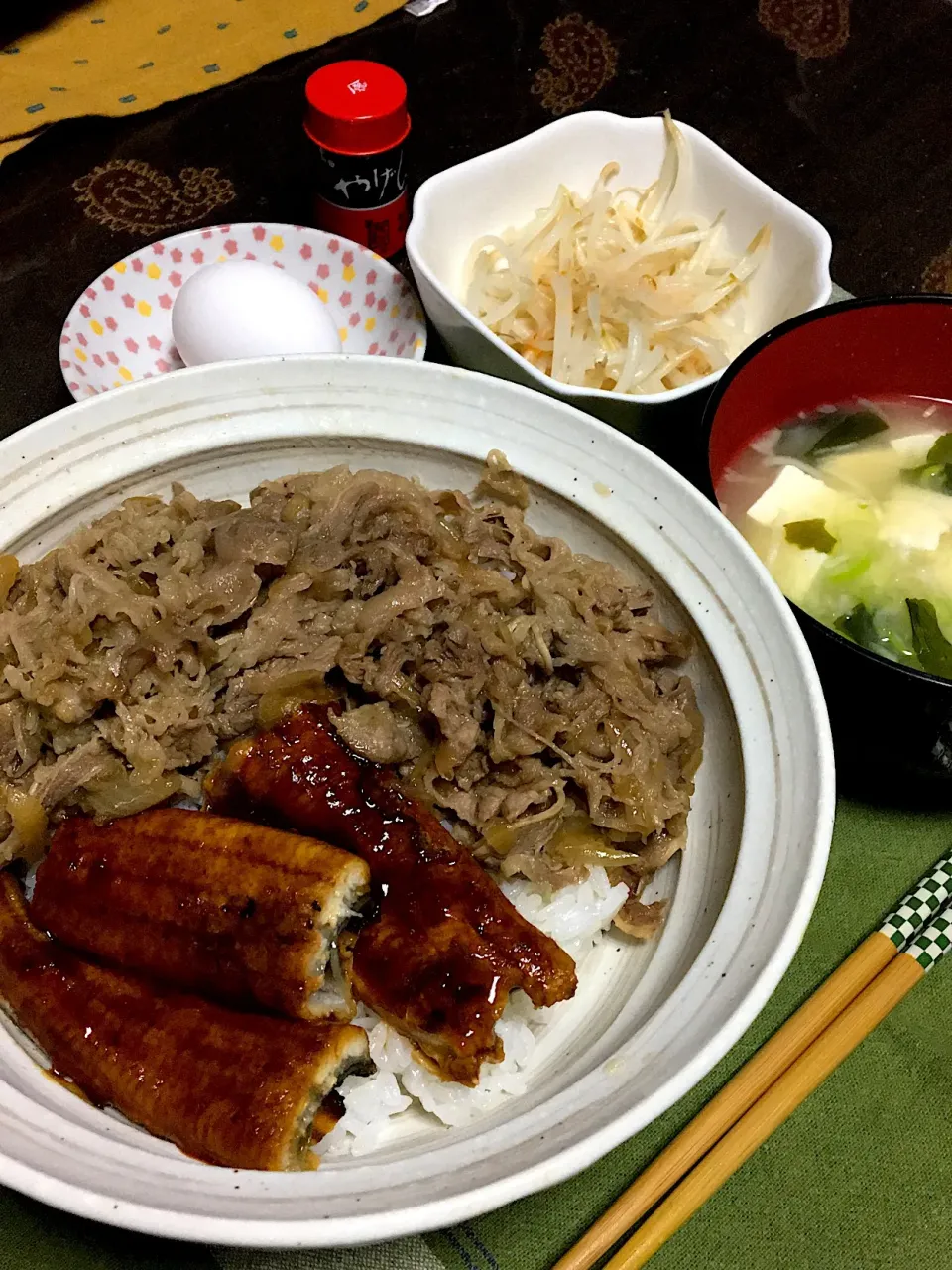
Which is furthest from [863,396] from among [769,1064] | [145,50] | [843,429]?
[145,50]

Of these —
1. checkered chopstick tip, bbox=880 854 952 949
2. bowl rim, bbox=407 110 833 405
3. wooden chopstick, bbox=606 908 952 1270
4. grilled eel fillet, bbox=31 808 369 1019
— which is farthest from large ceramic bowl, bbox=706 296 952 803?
grilled eel fillet, bbox=31 808 369 1019

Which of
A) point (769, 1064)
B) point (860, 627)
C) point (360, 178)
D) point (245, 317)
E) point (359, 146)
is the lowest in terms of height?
point (769, 1064)

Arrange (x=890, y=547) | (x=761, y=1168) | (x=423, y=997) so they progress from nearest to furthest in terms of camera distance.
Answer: (x=423, y=997) < (x=761, y=1168) < (x=890, y=547)

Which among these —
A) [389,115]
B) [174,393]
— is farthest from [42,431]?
[389,115]

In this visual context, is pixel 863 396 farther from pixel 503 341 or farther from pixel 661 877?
pixel 661 877

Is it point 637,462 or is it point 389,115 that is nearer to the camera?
point 637,462

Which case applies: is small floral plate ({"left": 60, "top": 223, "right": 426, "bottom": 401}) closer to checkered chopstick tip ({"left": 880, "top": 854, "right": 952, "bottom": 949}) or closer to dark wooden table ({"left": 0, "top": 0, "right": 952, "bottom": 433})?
dark wooden table ({"left": 0, "top": 0, "right": 952, "bottom": 433})

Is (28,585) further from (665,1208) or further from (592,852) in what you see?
(665,1208)
